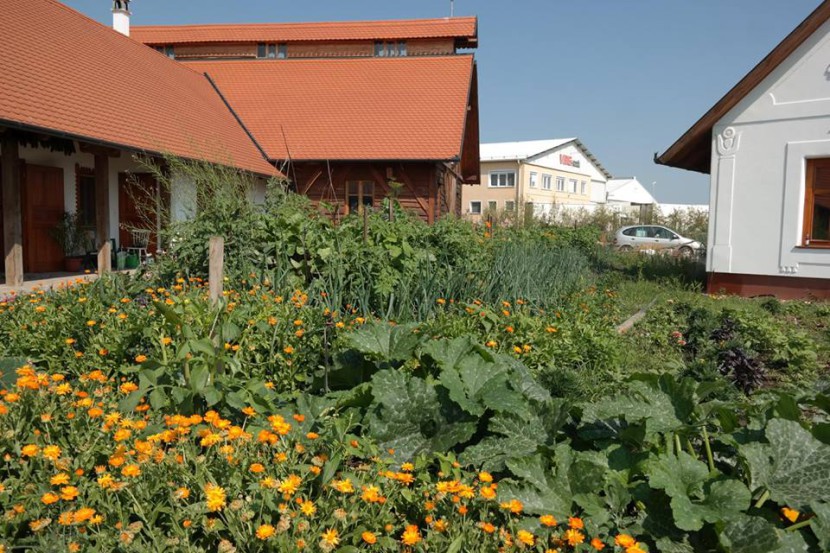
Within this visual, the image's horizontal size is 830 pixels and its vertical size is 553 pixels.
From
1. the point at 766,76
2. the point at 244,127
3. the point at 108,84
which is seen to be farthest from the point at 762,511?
the point at 244,127

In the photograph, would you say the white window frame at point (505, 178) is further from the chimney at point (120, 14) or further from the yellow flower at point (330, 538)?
the yellow flower at point (330, 538)

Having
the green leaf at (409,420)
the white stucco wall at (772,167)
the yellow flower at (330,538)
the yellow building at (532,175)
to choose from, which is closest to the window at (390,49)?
the white stucco wall at (772,167)

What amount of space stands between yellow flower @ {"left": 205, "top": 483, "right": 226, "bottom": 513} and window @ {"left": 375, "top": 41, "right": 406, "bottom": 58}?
78.4ft

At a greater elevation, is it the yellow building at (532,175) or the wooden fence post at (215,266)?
the yellow building at (532,175)

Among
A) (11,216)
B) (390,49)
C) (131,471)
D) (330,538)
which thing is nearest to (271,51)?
(390,49)

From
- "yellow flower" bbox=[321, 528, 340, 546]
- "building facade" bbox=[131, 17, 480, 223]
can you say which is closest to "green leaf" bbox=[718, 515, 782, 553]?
"yellow flower" bbox=[321, 528, 340, 546]

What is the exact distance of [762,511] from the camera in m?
2.22

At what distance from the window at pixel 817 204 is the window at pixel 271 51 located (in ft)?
64.2

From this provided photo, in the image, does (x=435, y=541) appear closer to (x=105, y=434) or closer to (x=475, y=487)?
(x=475, y=487)

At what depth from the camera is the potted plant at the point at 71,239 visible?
1242 centimetres

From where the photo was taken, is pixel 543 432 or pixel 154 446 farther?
pixel 543 432

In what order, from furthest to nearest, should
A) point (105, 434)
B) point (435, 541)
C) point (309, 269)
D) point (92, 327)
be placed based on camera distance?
point (309, 269) → point (92, 327) → point (105, 434) → point (435, 541)

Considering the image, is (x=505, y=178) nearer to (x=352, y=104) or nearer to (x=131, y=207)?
(x=352, y=104)

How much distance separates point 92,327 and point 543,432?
303 cm
